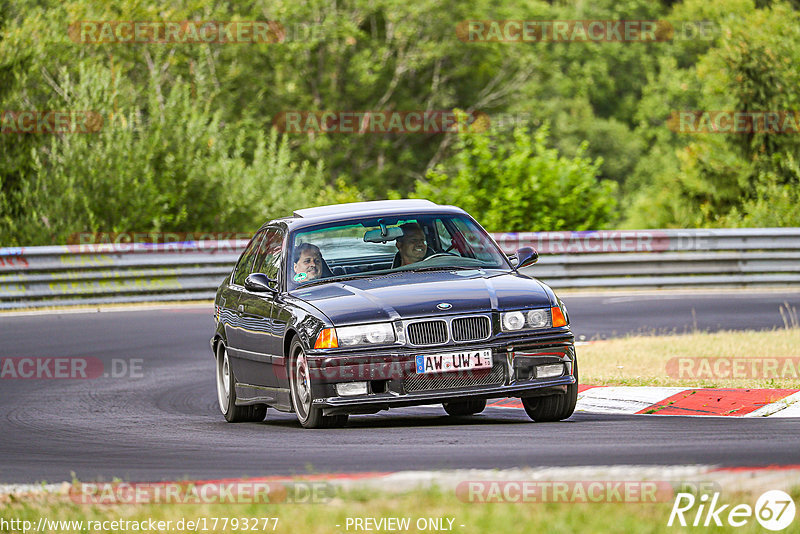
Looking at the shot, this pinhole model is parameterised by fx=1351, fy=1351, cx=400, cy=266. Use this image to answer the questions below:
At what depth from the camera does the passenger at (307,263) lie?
32.4 feet

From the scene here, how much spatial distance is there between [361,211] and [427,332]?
6.48 ft

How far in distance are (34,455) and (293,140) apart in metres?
45.7

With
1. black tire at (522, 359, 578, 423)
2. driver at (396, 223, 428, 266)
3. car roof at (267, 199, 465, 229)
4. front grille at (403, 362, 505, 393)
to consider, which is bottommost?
black tire at (522, 359, 578, 423)

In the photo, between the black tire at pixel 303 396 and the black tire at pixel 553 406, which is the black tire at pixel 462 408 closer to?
the black tire at pixel 553 406

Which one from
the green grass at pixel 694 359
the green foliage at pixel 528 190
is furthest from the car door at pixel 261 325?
the green foliage at pixel 528 190

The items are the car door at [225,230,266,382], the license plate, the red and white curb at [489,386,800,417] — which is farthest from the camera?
the car door at [225,230,266,382]

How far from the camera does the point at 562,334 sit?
8992mm

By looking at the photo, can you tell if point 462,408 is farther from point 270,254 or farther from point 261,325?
point 270,254

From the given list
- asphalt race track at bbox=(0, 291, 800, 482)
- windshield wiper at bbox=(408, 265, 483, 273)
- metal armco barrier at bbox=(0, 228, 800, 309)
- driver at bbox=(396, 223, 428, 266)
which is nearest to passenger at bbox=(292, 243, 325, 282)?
driver at bbox=(396, 223, 428, 266)

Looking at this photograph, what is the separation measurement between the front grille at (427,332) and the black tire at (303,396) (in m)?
0.74

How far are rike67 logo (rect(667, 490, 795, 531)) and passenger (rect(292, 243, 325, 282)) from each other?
4783 millimetres

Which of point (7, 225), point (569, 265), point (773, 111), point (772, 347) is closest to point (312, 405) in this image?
point (772, 347)

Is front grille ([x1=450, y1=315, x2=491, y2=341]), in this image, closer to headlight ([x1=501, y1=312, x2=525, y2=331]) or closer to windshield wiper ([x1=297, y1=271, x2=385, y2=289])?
headlight ([x1=501, y1=312, x2=525, y2=331])

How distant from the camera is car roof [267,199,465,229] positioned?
10281mm
